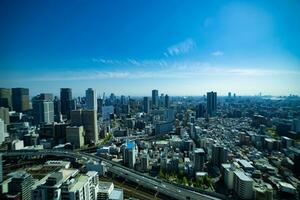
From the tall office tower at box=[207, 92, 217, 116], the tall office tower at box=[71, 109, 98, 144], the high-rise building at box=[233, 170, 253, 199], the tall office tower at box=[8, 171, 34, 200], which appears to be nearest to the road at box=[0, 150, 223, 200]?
the high-rise building at box=[233, 170, 253, 199]

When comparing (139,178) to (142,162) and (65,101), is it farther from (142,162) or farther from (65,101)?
(65,101)

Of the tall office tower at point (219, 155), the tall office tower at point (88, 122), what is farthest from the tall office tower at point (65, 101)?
the tall office tower at point (219, 155)

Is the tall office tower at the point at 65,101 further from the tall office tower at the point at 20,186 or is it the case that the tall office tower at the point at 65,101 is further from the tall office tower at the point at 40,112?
the tall office tower at the point at 20,186

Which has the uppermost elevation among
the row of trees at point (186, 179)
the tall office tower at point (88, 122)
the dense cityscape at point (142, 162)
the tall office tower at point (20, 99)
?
the tall office tower at point (20, 99)

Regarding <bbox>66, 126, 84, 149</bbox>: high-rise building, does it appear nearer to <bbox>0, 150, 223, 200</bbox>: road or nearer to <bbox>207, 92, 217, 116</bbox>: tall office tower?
<bbox>0, 150, 223, 200</bbox>: road

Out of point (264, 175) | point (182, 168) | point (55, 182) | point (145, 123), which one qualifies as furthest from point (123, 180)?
point (145, 123)

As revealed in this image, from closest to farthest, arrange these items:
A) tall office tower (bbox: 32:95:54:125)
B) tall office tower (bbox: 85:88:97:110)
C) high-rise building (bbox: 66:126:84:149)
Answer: high-rise building (bbox: 66:126:84:149)
tall office tower (bbox: 32:95:54:125)
tall office tower (bbox: 85:88:97:110)
